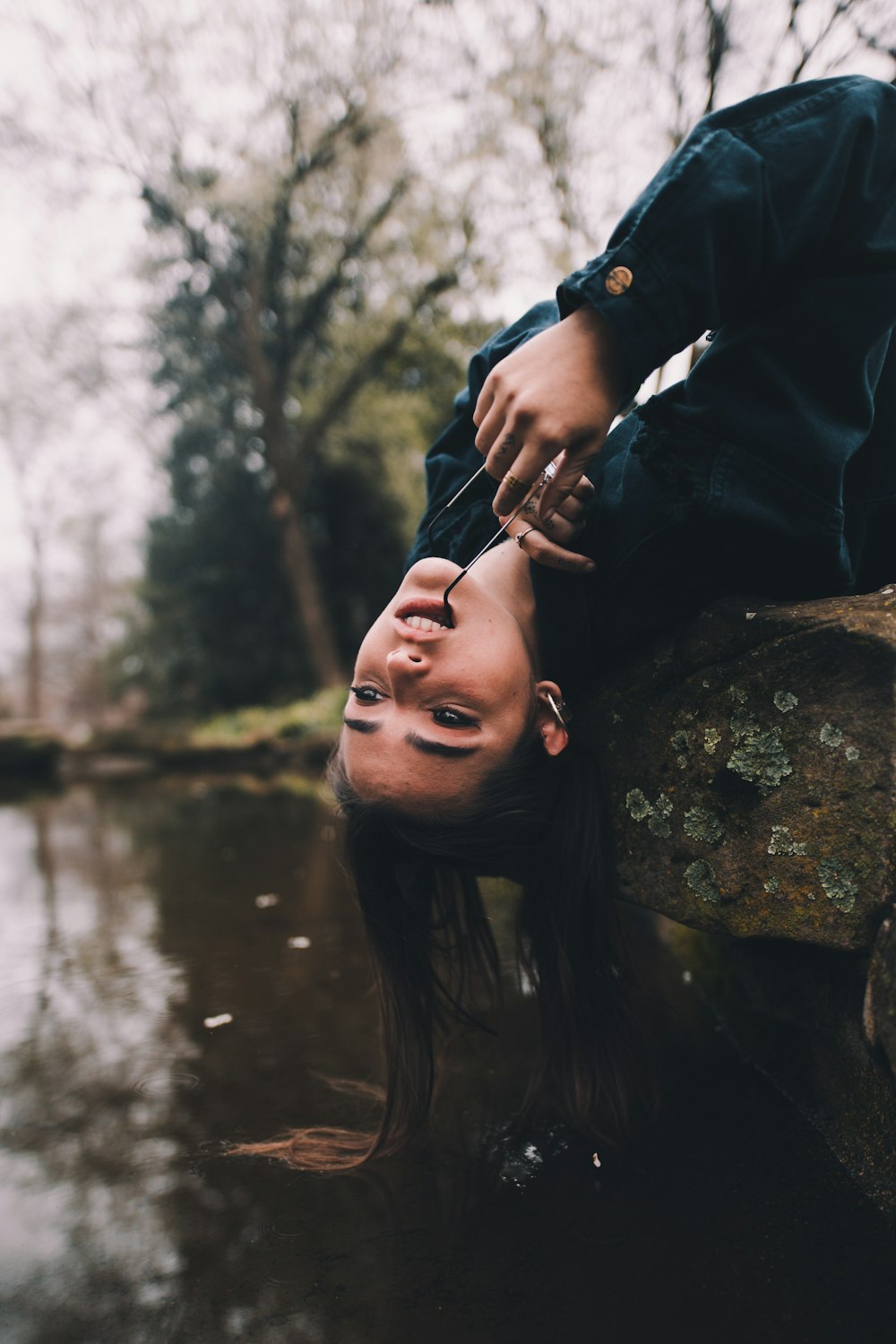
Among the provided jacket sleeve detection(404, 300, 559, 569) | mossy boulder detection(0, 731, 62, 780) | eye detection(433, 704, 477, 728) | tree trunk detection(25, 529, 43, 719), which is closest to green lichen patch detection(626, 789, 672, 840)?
eye detection(433, 704, 477, 728)

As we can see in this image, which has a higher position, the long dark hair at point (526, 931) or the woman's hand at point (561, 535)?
the woman's hand at point (561, 535)

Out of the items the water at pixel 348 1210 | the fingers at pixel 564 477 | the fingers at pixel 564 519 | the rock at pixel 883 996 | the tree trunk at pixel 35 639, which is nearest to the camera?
the rock at pixel 883 996

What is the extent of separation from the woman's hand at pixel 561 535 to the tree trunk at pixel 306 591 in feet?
40.5

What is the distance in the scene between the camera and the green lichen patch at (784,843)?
1.47 meters

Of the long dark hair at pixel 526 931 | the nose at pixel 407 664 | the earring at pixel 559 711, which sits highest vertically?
the nose at pixel 407 664

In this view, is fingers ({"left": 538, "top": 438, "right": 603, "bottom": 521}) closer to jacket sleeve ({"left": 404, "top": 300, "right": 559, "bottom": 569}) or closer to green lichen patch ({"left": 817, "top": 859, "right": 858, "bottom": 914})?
jacket sleeve ({"left": 404, "top": 300, "right": 559, "bottom": 569})

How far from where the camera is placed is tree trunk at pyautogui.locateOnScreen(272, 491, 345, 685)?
13984 mm

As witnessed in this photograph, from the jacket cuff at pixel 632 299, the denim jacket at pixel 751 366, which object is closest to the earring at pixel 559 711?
the denim jacket at pixel 751 366

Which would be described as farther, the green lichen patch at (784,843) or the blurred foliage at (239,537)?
the blurred foliage at (239,537)

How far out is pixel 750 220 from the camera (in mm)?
1312

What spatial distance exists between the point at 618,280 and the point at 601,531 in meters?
0.54

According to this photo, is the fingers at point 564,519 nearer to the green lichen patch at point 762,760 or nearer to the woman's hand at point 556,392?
Answer: the woman's hand at point 556,392

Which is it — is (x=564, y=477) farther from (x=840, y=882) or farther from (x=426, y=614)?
(x=840, y=882)

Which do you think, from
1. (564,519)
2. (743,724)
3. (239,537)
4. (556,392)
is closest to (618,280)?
(556,392)
